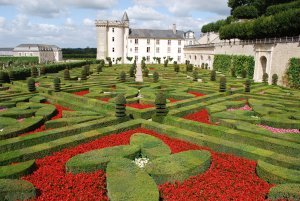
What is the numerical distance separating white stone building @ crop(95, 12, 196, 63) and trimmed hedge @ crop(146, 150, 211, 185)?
241 feet

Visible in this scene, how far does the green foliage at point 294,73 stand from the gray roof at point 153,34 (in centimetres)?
5856

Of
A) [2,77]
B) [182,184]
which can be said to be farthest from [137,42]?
[182,184]

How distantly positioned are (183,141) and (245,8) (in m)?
51.3

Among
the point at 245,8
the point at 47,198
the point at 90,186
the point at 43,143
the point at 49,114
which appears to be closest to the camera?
the point at 47,198

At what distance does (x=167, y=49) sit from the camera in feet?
286

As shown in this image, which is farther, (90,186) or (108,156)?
(108,156)

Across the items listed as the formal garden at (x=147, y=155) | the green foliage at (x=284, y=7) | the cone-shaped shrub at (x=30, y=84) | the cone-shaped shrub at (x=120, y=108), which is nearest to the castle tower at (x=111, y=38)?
the green foliage at (x=284, y=7)

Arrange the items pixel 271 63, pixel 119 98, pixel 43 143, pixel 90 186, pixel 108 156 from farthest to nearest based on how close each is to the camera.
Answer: pixel 271 63 < pixel 119 98 < pixel 43 143 < pixel 108 156 < pixel 90 186

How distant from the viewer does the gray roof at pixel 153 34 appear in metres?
84.8

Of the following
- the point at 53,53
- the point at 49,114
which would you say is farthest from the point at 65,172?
the point at 53,53

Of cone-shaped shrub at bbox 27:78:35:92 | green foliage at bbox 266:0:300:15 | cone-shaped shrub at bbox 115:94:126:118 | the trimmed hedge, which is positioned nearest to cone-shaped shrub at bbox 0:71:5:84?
cone-shaped shrub at bbox 27:78:35:92

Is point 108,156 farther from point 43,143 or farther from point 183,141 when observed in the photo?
point 183,141

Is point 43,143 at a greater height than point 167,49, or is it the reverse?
point 167,49

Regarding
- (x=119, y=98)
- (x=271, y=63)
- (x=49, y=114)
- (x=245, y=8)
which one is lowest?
(x=49, y=114)
